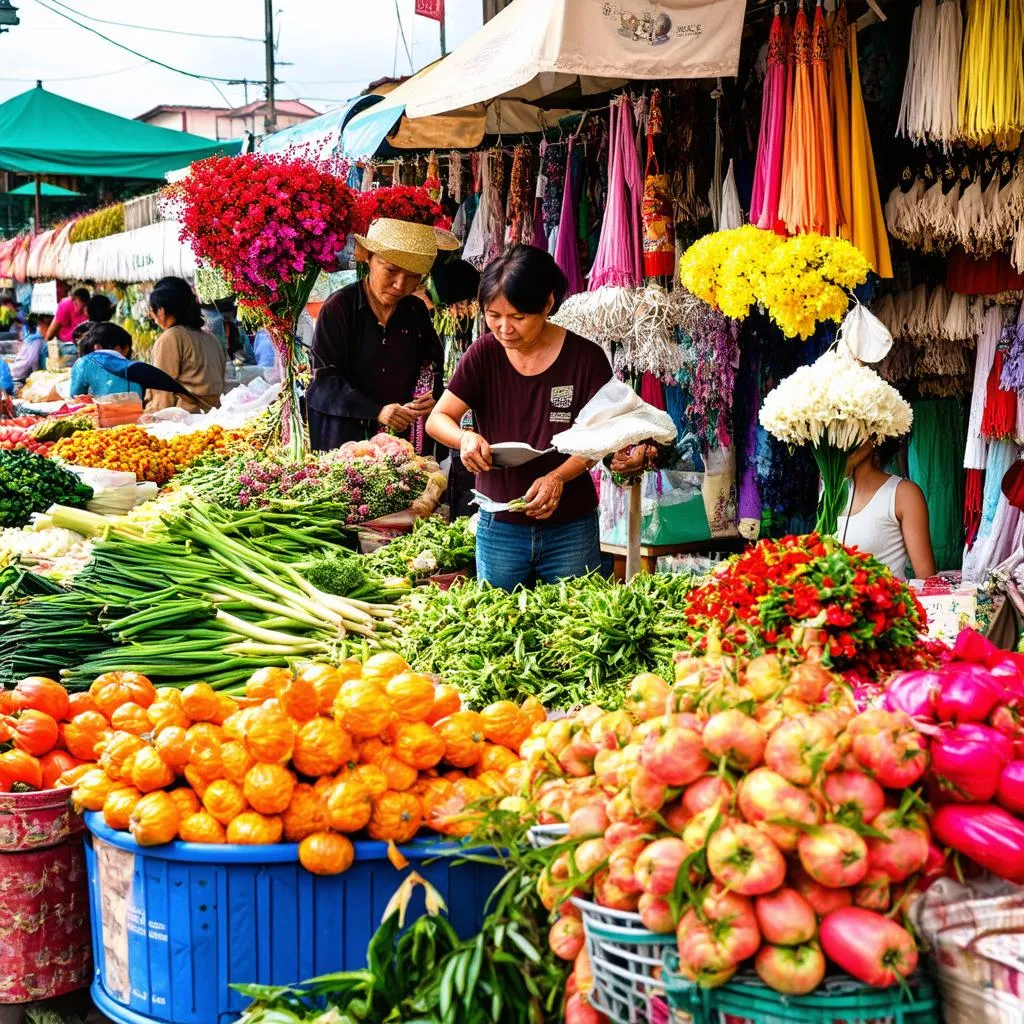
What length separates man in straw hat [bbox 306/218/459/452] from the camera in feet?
18.6

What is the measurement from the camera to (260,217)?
5.54 meters

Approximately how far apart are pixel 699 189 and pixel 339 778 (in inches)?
158

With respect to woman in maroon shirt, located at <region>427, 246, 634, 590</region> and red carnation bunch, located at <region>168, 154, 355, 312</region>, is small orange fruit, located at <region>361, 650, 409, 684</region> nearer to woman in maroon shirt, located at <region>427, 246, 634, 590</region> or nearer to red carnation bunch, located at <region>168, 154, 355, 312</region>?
woman in maroon shirt, located at <region>427, 246, 634, 590</region>

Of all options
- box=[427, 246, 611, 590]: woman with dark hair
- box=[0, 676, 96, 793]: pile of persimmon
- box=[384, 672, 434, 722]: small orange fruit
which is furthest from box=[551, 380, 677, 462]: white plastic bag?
box=[0, 676, 96, 793]: pile of persimmon

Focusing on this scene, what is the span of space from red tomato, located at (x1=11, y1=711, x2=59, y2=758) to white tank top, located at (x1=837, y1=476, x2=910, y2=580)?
8.96ft

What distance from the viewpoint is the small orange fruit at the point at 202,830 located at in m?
2.51

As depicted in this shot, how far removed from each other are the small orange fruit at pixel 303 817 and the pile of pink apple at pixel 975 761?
1.17 meters

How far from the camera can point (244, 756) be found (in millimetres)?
2555

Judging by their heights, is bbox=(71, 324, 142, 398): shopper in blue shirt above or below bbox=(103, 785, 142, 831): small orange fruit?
above

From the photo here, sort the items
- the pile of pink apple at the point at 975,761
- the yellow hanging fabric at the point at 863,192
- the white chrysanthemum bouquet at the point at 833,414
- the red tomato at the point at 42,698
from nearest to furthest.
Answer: the pile of pink apple at the point at 975,761 < the red tomato at the point at 42,698 < the white chrysanthemum bouquet at the point at 833,414 < the yellow hanging fabric at the point at 863,192

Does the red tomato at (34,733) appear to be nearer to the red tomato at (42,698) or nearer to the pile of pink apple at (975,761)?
the red tomato at (42,698)

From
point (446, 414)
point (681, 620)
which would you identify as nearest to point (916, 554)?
point (681, 620)

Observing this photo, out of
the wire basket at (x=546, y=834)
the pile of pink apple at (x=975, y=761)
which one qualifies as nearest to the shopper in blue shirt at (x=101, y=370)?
the wire basket at (x=546, y=834)

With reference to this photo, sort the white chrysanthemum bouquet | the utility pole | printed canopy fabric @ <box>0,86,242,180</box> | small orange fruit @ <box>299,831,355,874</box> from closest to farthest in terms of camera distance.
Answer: small orange fruit @ <box>299,831,355,874</box>
the white chrysanthemum bouquet
printed canopy fabric @ <box>0,86,242,180</box>
the utility pole
